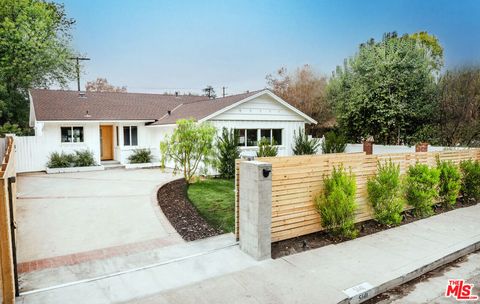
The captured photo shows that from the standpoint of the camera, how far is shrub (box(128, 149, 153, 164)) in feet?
57.2

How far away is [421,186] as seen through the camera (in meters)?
7.67

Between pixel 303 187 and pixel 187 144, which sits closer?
pixel 303 187

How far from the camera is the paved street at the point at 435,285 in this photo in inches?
167

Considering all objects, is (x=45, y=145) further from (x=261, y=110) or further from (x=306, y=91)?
(x=306, y=91)

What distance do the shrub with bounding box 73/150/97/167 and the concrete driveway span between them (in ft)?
12.6

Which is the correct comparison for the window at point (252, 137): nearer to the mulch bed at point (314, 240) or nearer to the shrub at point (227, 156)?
the shrub at point (227, 156)

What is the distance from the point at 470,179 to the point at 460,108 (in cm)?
778

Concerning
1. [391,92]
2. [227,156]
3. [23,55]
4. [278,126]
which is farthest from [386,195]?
[23,55]

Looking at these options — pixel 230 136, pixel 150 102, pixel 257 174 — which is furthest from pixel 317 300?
pixel 150 102

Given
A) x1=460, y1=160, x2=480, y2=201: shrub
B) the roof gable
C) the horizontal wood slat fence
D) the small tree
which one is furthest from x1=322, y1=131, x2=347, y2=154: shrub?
the horizontal wood slat fence

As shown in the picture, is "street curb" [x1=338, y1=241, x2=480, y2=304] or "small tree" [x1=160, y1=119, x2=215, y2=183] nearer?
"street curb" [x1=338, y1=241, x2=480, y2=304]

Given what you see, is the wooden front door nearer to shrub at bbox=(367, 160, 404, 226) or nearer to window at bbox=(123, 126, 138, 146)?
window at bbox=(123, 126, 138, 146)

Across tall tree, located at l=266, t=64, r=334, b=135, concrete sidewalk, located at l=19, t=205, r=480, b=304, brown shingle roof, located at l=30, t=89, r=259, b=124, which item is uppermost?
tall tree, located at l=266, t=64, r=334, b=135

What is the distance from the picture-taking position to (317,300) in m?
3.97
